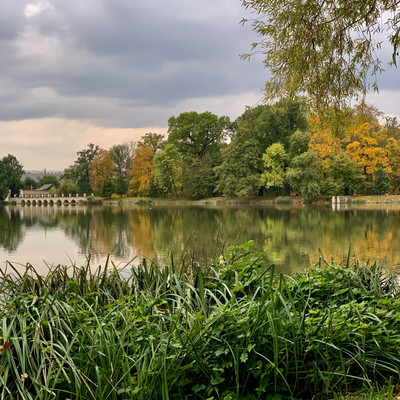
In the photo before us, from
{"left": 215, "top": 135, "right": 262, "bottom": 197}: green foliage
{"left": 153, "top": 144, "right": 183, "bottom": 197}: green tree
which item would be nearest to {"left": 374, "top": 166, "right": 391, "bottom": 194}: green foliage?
{"left": 215, "top": 135, "right": 262, "bottom": 197}: green foliage

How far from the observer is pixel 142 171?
2255 inches

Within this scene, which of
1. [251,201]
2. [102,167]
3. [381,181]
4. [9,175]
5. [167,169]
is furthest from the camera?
[9,175]

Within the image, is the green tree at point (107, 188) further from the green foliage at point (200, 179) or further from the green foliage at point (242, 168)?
the green foliage at point (242, 168)

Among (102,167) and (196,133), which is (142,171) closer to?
(196,133)

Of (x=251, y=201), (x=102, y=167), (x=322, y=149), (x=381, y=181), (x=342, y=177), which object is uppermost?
(x=102, y=167)

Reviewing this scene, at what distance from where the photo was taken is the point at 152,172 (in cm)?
5638

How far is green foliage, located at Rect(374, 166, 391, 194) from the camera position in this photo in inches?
1529

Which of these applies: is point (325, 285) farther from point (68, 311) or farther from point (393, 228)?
point (393, 228)

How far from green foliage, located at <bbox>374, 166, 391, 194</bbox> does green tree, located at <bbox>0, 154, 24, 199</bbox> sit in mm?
70639

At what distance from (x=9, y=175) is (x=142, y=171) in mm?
41848

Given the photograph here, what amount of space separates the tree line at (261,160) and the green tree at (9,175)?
31.8 meters

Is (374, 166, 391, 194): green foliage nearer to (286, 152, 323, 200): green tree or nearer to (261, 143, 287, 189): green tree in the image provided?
(286, 152, 323, 200): green tree

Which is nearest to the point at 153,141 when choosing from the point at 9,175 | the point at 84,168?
the point at 84,168

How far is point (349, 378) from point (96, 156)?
69.7 metres
